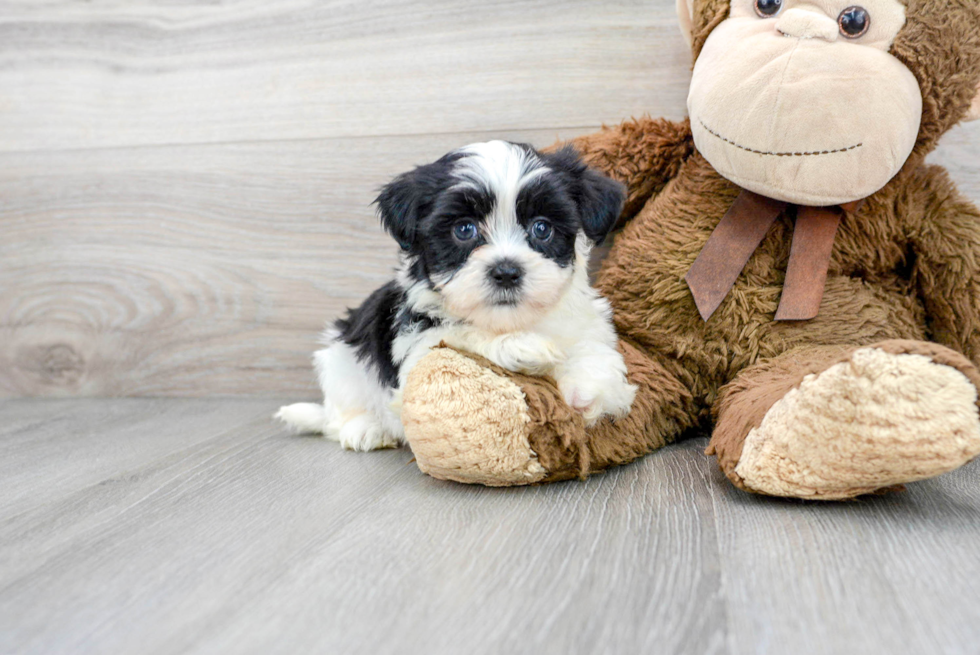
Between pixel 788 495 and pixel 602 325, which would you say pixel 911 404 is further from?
pixel 602 325

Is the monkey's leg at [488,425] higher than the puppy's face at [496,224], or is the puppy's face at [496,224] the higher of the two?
the puppy's face at [496,224]

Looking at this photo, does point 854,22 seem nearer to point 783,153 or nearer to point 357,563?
point 783,153

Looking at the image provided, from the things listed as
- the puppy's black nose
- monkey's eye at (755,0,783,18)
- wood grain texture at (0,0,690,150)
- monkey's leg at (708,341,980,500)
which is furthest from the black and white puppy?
wood grain texture at (0,0,690,150)

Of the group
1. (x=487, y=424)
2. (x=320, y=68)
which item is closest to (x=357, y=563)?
(x=487, y=424)

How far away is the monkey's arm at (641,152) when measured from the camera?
1.68 m

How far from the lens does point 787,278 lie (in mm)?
1493

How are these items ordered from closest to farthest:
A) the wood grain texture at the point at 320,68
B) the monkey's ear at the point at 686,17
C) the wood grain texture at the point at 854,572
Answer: the wood grain texture at the point at 854,572 → the monkey's ear at the point at 686,17 → the wood grain texture at the point at 320,68

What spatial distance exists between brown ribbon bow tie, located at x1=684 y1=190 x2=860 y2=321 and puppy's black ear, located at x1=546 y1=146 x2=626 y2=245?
9.8 inches

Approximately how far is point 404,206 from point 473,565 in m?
A: 0.67

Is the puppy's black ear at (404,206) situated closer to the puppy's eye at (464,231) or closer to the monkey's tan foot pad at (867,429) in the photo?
the puppy's eye at (464,231)

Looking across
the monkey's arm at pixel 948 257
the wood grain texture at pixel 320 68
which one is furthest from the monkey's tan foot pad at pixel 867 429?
the wood grain texture at pixel 320 68

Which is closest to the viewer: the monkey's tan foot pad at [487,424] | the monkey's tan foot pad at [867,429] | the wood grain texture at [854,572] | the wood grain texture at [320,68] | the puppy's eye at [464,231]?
the wood grain texture at [854,572]

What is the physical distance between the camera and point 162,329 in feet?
7.41

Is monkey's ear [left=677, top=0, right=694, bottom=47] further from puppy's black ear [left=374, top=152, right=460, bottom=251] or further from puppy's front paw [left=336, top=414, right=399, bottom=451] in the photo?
puppy's front paw [left=336, top=414, right=399, bottom=451]
